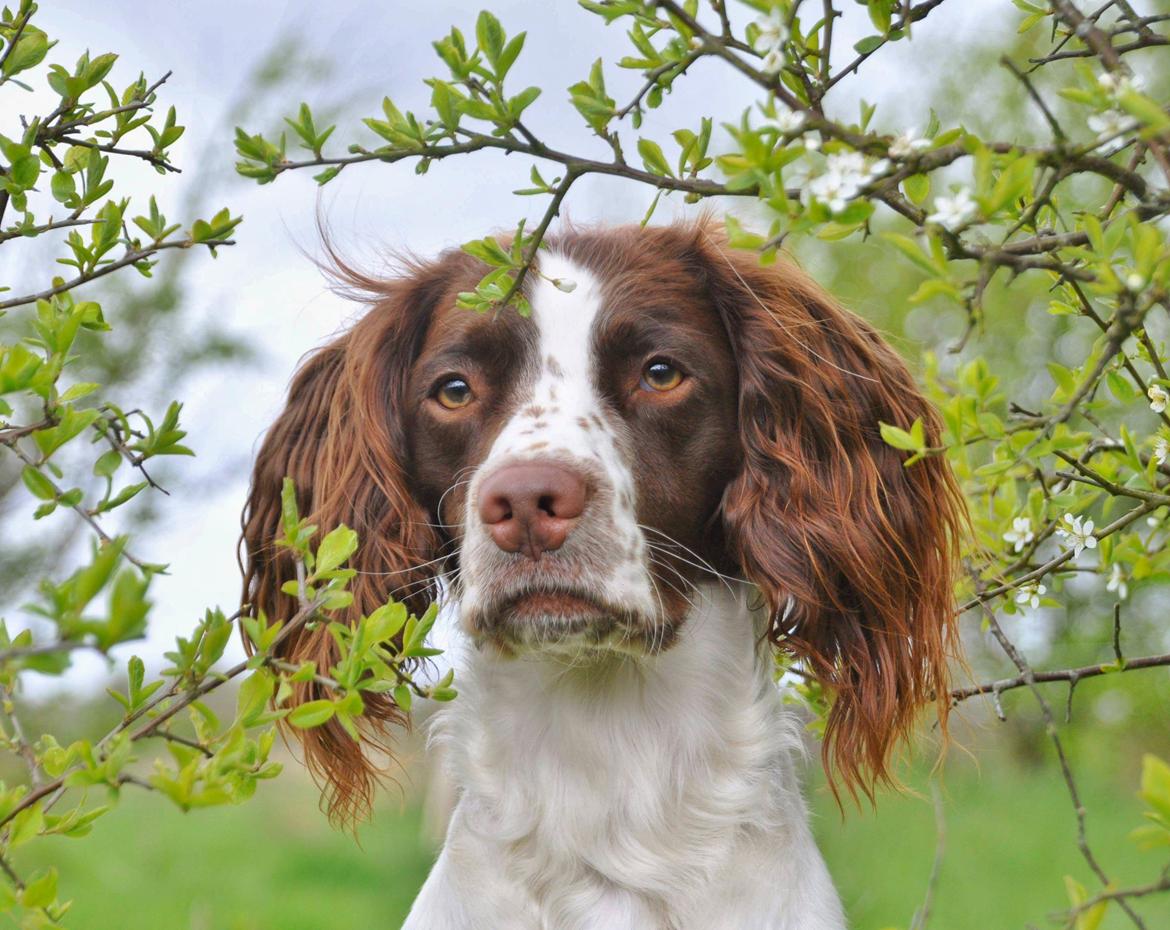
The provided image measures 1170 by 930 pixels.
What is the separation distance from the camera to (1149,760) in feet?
3.73

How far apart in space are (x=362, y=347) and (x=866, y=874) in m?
4.50

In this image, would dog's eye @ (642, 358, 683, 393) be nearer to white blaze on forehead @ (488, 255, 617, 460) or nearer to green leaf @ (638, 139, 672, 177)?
white blaze on forehead @ (488, 255, 617, 460)

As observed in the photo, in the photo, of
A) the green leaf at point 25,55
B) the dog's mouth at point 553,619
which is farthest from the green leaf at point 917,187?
the green leaf at point 25,55

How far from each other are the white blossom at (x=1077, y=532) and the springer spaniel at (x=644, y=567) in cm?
57

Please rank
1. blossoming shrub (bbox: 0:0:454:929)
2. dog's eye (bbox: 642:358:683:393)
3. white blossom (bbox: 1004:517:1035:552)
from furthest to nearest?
dog's eye (bbox: 642:358:683:393) < white blossom (bbox: 1004:517:1035:552) < blossoming shrub (bbox: 0:0:454:929)

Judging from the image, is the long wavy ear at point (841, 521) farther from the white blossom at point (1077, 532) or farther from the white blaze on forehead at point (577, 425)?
the white blossom at point (1077, 532)

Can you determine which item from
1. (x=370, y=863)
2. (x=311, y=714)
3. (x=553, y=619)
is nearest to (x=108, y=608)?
(x=311, y=714)

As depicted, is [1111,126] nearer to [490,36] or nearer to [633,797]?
[490,36]

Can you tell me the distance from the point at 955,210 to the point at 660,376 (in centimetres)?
125

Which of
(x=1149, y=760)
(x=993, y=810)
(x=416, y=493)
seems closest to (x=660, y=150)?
(x=1149, y=760)

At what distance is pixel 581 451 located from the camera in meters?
2.33

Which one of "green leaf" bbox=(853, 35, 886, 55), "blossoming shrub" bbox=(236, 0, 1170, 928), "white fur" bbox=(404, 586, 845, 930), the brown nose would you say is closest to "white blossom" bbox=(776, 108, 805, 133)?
"blossoming shrub" bbox=(236, 0, 1170, 928)

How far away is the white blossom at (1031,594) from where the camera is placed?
7.90 feet

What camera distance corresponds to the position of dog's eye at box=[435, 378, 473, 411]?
269 cm
